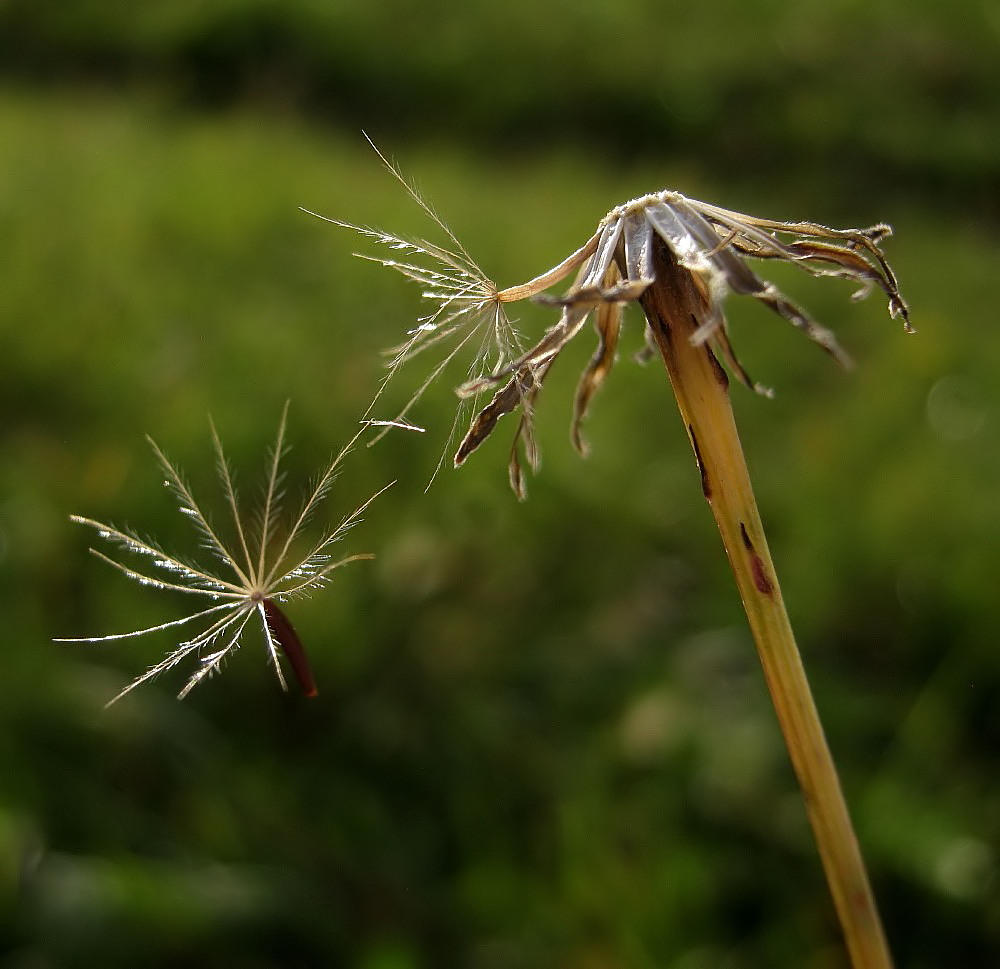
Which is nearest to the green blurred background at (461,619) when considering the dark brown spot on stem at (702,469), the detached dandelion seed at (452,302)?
the detached dandelion seed at (452,302)

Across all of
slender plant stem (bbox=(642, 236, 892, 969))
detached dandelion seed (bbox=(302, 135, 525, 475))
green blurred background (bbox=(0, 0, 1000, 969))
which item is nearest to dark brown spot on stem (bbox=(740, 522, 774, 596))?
slender plant stem (bbox=(642, 236, 892, 969))

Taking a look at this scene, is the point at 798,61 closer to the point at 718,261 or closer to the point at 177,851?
the point at 177,851

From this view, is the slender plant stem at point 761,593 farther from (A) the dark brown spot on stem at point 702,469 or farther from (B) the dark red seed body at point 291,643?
(B) the dark red seed body at point 291,643

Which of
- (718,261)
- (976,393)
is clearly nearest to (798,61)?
(976,393)

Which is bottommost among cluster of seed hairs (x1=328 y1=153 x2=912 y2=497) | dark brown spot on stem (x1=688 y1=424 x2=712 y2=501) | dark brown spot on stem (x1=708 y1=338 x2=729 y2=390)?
dark brown spot on stem (x1=688 y1=424 x2=712 y2=501)

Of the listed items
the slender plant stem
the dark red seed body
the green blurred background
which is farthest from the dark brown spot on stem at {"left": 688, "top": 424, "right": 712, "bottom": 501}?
the green blurred background

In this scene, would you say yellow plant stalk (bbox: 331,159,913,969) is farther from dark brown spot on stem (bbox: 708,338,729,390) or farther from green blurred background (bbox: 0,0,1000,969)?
green blurred background (bbox: 0,0,1000,969)

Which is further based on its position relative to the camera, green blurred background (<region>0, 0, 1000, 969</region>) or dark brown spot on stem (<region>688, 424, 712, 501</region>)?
green blurred background (<region>0, 0, 1000, 969</region>)

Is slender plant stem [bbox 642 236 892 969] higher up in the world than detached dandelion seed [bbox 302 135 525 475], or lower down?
lower down
